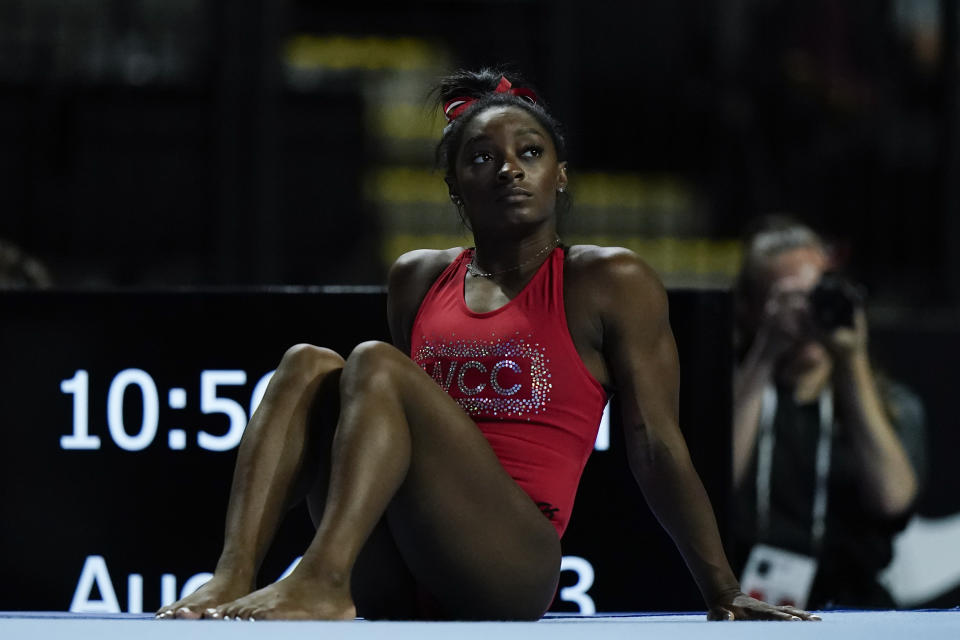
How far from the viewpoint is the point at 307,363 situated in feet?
7.36

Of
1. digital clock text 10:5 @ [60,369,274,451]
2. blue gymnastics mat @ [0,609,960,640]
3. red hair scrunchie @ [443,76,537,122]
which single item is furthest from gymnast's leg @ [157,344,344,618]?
red hair scrunchie @ [443,76,537,122]

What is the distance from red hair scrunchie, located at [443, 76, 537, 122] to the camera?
258 cm

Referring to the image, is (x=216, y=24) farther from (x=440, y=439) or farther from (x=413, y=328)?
(x=440, y=439)

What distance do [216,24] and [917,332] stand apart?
262cm

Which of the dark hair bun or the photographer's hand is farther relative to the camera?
the photographer's hand

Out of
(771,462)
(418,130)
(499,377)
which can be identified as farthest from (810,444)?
(418,130)

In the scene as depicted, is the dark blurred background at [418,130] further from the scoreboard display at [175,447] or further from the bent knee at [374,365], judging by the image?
the bent knee at [374,365]

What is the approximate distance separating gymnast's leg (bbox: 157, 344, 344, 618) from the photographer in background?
135 cm

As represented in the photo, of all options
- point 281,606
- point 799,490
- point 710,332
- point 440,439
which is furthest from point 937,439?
point 281,606

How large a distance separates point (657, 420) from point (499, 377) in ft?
0.92

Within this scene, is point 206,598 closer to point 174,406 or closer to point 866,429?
point 174,406

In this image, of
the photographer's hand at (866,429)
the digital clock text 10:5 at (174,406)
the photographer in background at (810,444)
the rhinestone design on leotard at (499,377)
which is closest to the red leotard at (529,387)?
the rhinestone design on leotard at (499,377)

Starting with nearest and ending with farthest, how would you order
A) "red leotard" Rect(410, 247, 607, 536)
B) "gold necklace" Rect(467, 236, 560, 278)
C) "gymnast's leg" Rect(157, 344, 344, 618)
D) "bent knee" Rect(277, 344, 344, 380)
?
"gymnast's leg" Rect(157, 344, 344, 618) < "bent knee" Rect(277, 344, 344, 380) < "red leotard" Rect(410, 247, 607, 536) < "gold necklace" Rect(467, 236, 560, 278)

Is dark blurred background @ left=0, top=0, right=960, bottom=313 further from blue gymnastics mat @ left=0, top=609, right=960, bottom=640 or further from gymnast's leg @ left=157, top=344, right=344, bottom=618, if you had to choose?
blue gymnastics mat @ left=0, top=609, right=960, bottom=640
